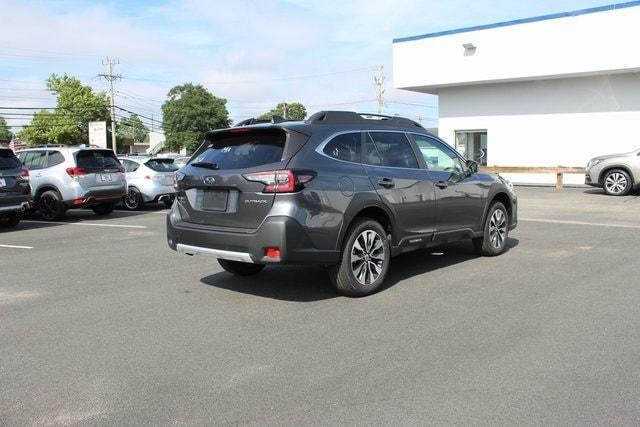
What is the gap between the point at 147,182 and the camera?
53.6 ft

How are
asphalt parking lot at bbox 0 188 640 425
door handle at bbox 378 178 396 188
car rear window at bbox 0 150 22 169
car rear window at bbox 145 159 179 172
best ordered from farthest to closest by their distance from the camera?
car rear window at bbox 145 159 179 172 < car rear window at bbox 0 150 22 169 < door handle at bbox 378 178 396 188 < asphalt parking lot at bbox 0 188 640 425

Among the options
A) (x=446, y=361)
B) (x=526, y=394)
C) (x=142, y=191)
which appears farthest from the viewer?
(x=142, y=191)

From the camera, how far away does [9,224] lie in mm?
13055

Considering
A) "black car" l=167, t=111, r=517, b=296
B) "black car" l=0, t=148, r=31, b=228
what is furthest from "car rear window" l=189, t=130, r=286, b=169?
"black car" l=0, t=148, r=31, b=228

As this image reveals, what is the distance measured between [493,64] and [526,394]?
21834 millimetres

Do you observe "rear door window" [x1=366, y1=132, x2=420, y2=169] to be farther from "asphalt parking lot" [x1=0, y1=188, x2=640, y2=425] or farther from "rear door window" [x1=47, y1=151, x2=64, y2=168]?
"rear door window" [x1=47, y1=151, x2=64, y2=168]

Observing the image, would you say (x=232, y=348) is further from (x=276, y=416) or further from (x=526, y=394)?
(x=526, y=394)

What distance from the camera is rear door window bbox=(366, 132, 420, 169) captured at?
21.6ft

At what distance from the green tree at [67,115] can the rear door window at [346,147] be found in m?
72.8

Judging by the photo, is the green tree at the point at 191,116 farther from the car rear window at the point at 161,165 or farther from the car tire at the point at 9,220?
the car tire at the point at 9,220

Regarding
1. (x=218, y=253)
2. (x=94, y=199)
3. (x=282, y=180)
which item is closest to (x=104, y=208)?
(x=94, y=199)

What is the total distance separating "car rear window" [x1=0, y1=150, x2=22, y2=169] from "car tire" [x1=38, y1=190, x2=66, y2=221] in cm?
155

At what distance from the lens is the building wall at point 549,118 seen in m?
22.2

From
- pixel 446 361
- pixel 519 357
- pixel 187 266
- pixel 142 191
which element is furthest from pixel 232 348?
pixel 142 191
